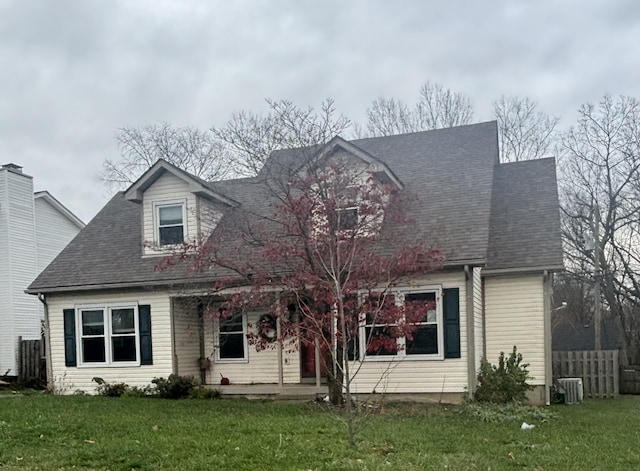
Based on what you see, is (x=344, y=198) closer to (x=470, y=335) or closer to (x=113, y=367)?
(x=470, y=335)

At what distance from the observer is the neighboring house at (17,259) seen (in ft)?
70.1

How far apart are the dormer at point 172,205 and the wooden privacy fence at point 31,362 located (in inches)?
250

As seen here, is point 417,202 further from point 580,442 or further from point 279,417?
point 580,442

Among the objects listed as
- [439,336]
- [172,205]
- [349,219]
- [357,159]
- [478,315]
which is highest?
[357,159]

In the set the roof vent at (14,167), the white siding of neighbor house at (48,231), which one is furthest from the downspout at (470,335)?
the roof vent at (14,167)

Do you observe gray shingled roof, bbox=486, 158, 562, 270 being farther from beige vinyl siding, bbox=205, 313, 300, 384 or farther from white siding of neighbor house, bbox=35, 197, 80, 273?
white siding of neighbor house, bbox=35, 197, 80, 273

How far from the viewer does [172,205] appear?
16.3 meters

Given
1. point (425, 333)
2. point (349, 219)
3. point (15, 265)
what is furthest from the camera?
point (15, 265)

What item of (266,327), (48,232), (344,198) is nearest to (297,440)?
(344,198)

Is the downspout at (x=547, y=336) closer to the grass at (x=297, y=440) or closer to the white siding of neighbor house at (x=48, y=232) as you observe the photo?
the grass at (x=297, y=440)

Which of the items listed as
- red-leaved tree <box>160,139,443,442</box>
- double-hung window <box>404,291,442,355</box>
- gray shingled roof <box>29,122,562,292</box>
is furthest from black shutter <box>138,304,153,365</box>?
double-hung window <box>404,291,442,355</box>

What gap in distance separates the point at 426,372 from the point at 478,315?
182cm

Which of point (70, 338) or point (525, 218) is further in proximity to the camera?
point (70, 338)

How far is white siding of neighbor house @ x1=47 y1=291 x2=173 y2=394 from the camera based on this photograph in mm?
15391
